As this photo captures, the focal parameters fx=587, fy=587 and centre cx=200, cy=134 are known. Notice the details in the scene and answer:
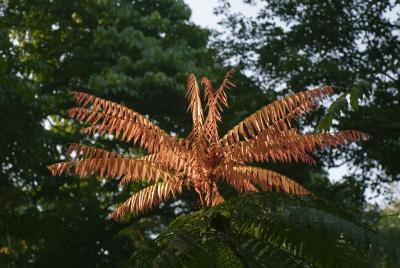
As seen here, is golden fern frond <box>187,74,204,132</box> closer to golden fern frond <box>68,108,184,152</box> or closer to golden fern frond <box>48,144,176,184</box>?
golden fern frond <box>68,108,184,152</box>

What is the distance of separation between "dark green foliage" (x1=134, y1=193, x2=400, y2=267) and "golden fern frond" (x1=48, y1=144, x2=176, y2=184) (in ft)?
1.53

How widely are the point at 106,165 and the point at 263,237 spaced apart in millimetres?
1169

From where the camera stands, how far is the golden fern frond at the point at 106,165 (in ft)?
13.1

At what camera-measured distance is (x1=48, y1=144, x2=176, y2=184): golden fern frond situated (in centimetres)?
399

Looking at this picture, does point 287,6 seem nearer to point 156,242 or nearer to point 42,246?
point 42,246

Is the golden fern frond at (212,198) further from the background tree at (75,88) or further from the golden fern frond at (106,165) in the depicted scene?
the background tree at (75,88)

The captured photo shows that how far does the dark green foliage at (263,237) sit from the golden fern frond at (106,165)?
47 centimetres

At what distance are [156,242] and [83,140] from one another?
34.3ft

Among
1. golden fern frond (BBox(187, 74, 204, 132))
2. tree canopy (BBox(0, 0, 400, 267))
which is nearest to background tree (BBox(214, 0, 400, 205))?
tree canopy (BBox(0, 0, 400, 267))

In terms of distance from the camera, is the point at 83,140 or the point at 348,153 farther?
the point at 83,140

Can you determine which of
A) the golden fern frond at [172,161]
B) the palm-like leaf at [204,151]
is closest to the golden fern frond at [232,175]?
the palm-like leaf at [204,151]

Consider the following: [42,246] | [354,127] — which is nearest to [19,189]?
[42,246]

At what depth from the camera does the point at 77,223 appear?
12.8m

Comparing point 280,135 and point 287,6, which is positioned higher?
point 287,6
